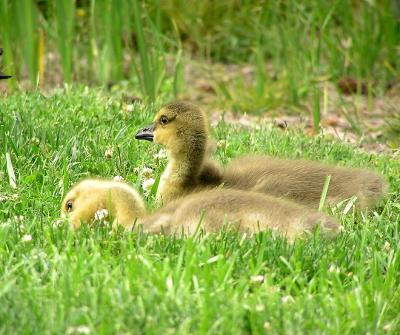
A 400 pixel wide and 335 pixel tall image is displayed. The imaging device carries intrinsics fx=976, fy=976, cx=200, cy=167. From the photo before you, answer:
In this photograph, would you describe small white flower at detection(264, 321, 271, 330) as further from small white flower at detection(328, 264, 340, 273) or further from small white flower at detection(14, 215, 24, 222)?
small white flower at detection(14, 215, 24, 222)

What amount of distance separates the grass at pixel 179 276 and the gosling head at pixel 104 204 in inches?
4.8

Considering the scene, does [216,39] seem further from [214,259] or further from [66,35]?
[214,259]

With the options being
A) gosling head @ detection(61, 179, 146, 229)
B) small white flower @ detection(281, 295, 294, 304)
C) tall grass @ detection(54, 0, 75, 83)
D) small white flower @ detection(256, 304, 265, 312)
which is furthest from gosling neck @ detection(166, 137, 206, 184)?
tall grass @ detection(54, 0, 75, 83)

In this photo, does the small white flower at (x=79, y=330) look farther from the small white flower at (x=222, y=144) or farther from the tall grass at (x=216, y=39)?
the tall grass at (x=216, y=39)

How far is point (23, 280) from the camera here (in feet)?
11.9

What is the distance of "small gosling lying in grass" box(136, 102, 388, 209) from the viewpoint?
5.05 meters

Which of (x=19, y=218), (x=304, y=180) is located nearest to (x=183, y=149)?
(x=304, y=180)

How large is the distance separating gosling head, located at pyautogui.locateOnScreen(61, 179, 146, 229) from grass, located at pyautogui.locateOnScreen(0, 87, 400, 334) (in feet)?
0.40

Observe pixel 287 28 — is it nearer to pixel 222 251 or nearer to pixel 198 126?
pixel 198 126

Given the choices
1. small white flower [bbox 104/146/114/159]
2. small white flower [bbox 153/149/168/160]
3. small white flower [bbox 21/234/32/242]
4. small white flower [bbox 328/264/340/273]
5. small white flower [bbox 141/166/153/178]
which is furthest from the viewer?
small white flower [bbox 153/149/168/160]

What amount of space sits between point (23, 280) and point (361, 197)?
212 centimetres

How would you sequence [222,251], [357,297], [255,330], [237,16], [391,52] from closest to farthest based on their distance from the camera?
1. [255,330]
2. [357,297]
3. [222,251]
4. [391,52]
5. [237,16]

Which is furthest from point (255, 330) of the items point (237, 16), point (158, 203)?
point (237, 16)

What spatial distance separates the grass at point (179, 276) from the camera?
3324 mm
